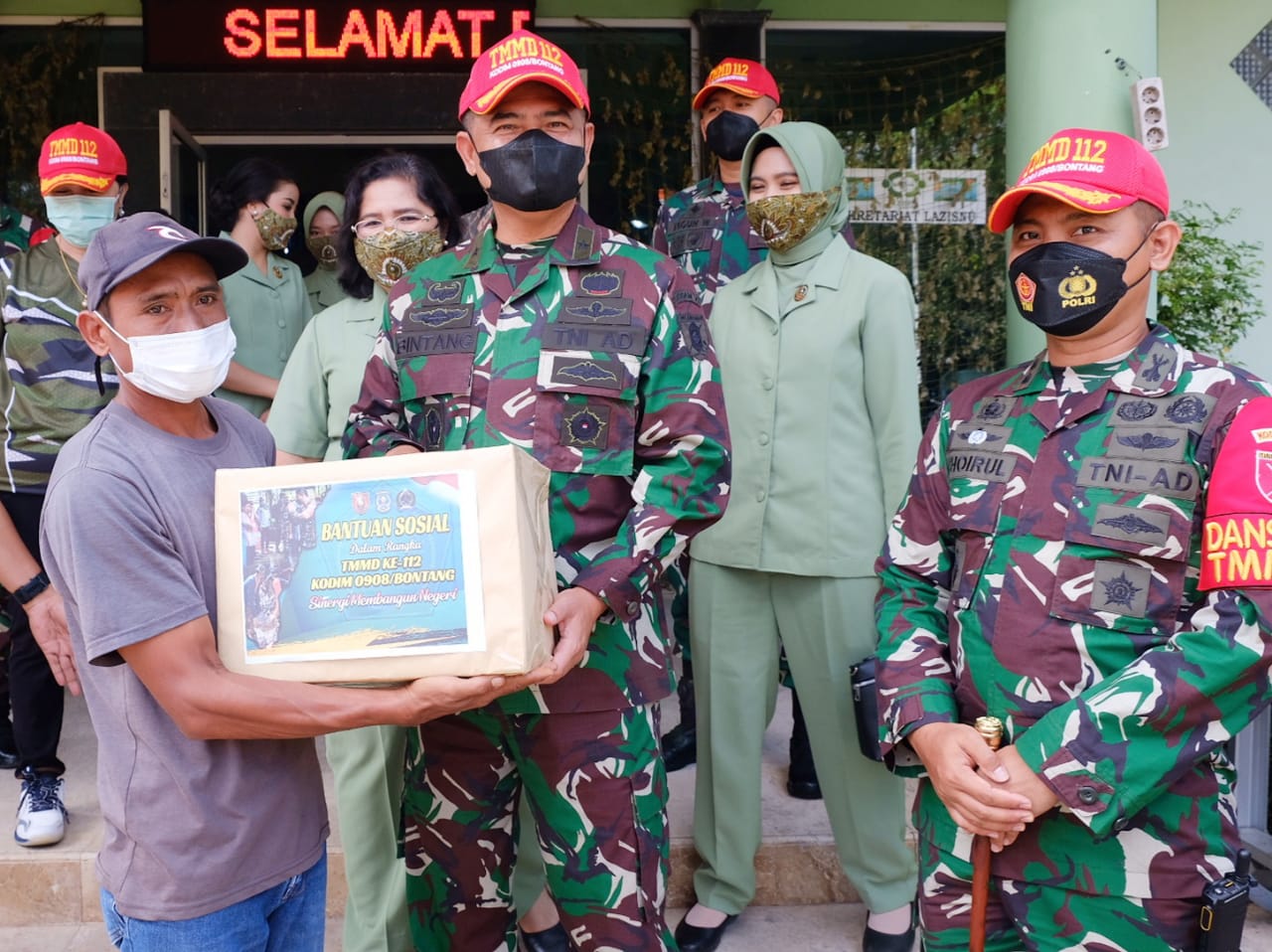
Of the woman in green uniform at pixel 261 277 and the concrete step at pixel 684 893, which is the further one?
the woman in green uniform at pixel 261 277

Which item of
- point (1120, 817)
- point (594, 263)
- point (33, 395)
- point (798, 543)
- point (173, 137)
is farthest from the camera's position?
point (173, 137)

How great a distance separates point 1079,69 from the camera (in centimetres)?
341

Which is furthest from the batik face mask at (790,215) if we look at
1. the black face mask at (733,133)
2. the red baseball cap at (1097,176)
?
the red baseball cap at (1097,176)

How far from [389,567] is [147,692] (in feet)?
1.25

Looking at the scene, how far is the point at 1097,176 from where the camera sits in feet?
5.69

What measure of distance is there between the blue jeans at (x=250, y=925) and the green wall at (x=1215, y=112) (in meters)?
5.12

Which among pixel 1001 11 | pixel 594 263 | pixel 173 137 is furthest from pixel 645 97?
pixel 594 263

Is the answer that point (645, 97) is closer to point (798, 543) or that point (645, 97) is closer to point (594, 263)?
point (798, 543)

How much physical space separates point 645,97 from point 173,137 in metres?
2.30

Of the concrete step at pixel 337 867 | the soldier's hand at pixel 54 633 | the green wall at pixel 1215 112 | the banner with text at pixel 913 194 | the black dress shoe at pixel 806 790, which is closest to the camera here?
the soldier's hand at pixel 54 633

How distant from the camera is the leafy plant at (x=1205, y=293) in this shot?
479 centimetres

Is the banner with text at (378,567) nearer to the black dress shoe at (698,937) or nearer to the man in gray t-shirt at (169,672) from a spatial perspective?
the man in gray t-shirt at (169,672)

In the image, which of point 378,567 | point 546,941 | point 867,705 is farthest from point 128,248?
point 546,941

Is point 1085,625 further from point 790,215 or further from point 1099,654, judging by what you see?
point 790,215
